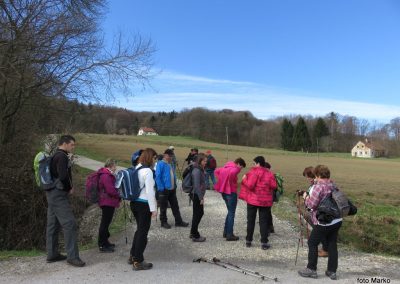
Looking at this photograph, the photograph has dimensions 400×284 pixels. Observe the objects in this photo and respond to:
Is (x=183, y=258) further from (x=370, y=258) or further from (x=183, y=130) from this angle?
(x=183, y=130)

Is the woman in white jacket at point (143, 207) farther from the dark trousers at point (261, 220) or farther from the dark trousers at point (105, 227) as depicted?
the dark trousers at point (261, 220)

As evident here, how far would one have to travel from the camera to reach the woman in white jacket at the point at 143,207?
682cm

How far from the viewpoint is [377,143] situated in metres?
132

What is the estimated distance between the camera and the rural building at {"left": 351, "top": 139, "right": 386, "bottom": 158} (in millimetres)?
120000

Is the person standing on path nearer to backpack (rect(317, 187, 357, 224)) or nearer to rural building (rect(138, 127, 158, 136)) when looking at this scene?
backpack (rect(317, 187, 357, 224))

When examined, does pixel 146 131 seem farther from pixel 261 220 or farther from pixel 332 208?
pixel 332 208

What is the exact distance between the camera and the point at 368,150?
123 meters

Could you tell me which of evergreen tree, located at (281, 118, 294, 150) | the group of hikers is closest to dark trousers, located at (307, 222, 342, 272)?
the group of hikers

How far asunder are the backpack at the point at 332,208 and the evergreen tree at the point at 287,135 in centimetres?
10252

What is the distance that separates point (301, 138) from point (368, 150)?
26.8 meters

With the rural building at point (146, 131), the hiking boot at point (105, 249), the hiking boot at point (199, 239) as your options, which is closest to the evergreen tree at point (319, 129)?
the rural building at point (146, 131)

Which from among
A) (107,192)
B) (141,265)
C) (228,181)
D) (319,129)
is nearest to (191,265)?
(141,265)

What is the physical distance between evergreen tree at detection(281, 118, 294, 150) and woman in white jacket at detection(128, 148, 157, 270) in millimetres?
102920

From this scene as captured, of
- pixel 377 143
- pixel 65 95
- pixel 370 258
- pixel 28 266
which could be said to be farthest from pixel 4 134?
pixel 377 143
